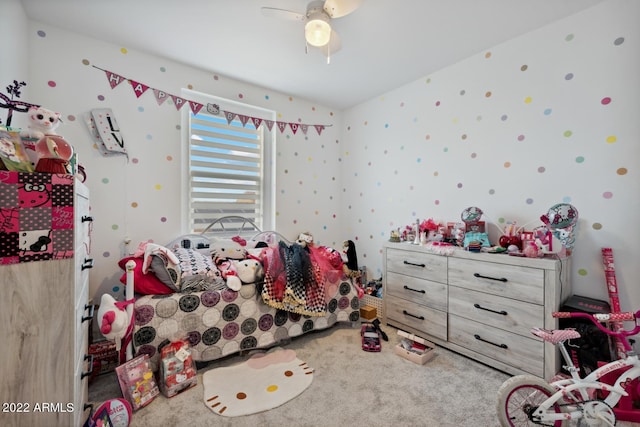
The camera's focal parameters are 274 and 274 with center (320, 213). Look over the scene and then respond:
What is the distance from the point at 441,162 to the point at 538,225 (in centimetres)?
102

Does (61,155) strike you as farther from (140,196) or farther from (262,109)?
(262,109)

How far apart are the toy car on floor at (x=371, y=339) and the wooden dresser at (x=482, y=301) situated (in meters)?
0.38

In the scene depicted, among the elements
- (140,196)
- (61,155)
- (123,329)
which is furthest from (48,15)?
(123,329)

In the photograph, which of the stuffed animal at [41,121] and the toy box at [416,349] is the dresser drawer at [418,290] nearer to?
the toy box at [416,349]

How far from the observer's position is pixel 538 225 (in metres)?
2.20

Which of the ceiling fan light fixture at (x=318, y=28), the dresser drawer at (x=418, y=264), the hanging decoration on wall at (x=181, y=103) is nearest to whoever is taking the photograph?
the ceiling fan light fixture at (x=318, y=28)

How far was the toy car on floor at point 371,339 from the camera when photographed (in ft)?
7.57

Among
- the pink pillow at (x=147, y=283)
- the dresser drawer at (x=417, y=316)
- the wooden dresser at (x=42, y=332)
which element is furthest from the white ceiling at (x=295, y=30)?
the dresser drawer at (x=417, y=316)

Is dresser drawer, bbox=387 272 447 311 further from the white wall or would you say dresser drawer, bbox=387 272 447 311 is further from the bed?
the white wall

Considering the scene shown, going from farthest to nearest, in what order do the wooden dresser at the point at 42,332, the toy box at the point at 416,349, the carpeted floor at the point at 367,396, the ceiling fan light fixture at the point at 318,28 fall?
the toy box at the point at 416,349 → the ceiling fan light fixture at the point at 318,28 → the carpeted floor at the point at 367,396 → the wooden dresser at the point at 42,332

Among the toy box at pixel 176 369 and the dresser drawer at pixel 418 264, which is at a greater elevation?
the dresser drawer at pixel 418 264

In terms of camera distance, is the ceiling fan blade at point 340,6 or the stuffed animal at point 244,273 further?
the stuffed animal at point 244,273

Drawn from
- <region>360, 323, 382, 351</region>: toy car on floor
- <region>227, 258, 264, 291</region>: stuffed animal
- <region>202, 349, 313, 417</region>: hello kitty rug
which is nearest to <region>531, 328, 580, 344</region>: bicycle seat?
<region>360, 323, 382, 351</region>: toy car on floor

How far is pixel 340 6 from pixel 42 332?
2.21 metres
